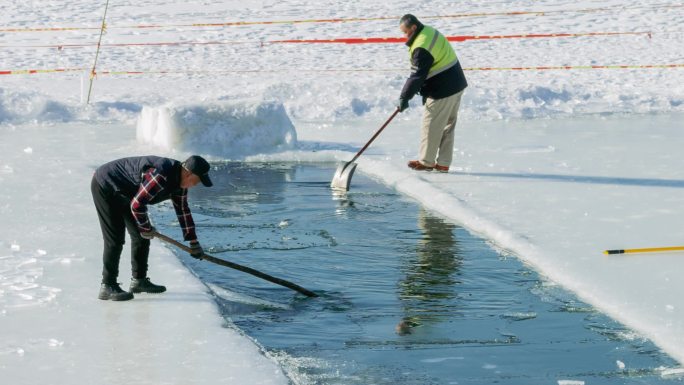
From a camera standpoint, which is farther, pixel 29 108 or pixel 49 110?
pixel 49 110

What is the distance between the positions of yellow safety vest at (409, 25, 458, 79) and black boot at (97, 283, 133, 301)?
4709 millimetres

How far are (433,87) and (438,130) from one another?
16.5 inches

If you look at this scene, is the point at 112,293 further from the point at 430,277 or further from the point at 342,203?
the point at 342,203

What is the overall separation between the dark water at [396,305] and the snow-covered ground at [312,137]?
24 cm

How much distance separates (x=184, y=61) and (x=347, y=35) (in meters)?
3.41

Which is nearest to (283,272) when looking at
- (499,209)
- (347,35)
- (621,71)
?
(499,209)

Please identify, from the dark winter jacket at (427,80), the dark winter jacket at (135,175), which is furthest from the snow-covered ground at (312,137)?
the dark winter jacket at (427,80)

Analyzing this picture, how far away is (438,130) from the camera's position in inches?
444

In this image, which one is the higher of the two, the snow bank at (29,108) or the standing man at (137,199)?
the standing man at (137,199)

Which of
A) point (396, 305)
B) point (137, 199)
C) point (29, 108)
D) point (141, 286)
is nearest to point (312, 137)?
point (29, 108)

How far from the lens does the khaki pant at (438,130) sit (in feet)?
36.8

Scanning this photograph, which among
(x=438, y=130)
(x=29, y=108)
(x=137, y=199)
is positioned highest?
(x=137, y=199)

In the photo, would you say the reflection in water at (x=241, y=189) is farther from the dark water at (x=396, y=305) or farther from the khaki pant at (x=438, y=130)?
the khaki pant at (x=438, y=130)

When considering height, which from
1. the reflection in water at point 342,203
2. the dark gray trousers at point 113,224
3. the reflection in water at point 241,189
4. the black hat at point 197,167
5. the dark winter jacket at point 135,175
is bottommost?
the reflection in water at point 241,189
